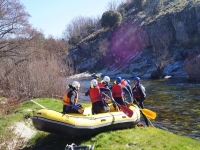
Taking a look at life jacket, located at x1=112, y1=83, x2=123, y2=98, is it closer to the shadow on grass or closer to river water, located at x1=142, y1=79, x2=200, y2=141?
the shadow on grass

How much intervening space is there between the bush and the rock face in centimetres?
141

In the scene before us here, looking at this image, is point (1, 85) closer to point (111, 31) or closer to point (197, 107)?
point (197, 107)

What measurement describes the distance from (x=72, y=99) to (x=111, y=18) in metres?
57.7

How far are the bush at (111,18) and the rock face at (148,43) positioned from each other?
141 cm

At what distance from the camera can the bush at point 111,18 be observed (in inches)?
2537

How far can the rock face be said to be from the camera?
135ft

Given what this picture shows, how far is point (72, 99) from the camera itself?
31.5 ft

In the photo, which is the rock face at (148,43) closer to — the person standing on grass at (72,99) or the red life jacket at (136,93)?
the red life jacket at (136,93)

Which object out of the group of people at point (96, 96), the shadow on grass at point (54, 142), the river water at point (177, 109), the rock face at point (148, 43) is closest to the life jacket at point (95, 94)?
the group of people at point (96, 96)

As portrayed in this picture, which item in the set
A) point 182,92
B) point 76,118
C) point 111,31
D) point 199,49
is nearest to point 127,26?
point 111,31

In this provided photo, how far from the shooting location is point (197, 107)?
16672 mm

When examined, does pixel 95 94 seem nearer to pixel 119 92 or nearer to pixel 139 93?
pixel 119 92

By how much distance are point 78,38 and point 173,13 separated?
36.7 meters

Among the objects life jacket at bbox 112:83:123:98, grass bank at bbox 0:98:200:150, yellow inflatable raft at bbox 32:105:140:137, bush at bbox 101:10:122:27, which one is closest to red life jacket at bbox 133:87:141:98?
life jacket at bbox 112:83:123:98
